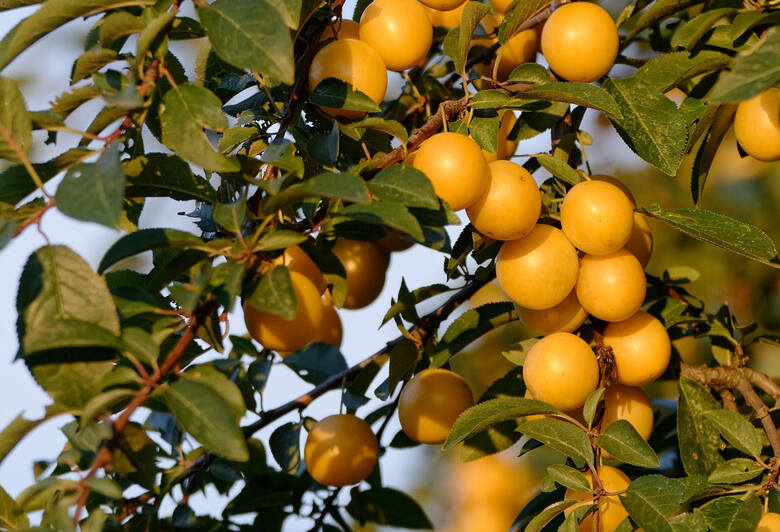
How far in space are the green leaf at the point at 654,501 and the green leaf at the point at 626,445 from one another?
0.02 m

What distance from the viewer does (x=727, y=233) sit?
0.89 meters

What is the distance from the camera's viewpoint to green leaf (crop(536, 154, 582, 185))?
930 millimetres

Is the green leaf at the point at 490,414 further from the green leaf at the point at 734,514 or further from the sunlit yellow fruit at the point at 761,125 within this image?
the sunlit yellow fruit at the point at 761,125

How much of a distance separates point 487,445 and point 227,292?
51cm

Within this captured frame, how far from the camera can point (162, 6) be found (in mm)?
736

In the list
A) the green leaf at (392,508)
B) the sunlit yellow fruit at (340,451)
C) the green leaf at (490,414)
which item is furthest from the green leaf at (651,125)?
the green leaf at (392,508)

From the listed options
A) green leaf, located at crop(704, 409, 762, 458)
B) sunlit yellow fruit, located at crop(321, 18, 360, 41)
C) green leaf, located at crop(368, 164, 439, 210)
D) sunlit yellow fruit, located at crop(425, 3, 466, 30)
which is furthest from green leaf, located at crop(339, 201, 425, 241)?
sunlit yellow fruit, located at crop(425, 3, 466, 30)

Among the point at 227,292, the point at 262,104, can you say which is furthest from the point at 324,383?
the point at 227,292

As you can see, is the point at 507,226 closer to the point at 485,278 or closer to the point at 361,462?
the point at 485,278

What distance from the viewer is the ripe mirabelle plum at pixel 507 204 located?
0.83m

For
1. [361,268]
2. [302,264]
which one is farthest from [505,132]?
[302,264]

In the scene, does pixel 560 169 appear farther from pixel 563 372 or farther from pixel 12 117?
pixel 12 117

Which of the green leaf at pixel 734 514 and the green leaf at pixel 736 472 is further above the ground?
the green leaf at pixel 734 514

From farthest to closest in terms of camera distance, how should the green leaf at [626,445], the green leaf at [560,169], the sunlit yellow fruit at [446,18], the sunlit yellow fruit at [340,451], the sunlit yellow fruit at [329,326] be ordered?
the sunlit yellow fruit at [446,18], the sunlit yellow fruit at [329,326], the sunlit yellow fruit at [340,451], the green leaf at [560,169], the green leaf at [626,445]
